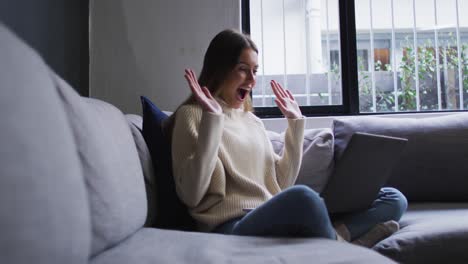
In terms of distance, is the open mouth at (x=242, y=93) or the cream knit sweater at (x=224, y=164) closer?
the cream knit sweater at (x=224, y=164)

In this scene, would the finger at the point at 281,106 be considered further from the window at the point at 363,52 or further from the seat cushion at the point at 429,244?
the window at the point at 363,52

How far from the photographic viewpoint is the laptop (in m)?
1.50

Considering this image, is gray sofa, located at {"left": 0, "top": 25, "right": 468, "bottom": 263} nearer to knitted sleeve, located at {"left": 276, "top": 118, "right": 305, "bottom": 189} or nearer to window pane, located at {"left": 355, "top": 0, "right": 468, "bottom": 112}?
knitted sleeve, located at {"left": 276, "top": 118, "right": 305, "bottom": 189}

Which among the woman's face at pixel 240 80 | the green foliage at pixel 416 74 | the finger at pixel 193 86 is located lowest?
the finger at pixel 193 86

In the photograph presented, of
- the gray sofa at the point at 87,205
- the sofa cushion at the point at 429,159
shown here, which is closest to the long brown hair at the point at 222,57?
the gray sofa at the point at 87,205

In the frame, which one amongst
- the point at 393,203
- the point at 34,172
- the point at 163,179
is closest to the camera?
the point at 34,172

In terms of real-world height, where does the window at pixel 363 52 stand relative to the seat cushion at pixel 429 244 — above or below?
above

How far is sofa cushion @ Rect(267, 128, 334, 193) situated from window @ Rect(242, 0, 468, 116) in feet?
2.49

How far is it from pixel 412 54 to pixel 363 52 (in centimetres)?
33

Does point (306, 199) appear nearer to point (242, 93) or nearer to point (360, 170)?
point (360, 170)

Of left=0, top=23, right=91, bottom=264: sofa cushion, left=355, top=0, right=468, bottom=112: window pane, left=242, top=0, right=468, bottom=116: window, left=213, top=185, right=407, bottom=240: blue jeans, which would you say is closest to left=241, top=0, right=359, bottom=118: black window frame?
left=242, top=0, right=468, bottom=116: window

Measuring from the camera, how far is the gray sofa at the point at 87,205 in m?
0.47

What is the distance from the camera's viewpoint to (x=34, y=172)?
486mm

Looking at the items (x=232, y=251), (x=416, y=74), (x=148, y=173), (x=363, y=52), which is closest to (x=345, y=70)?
(x=363, y=52)
